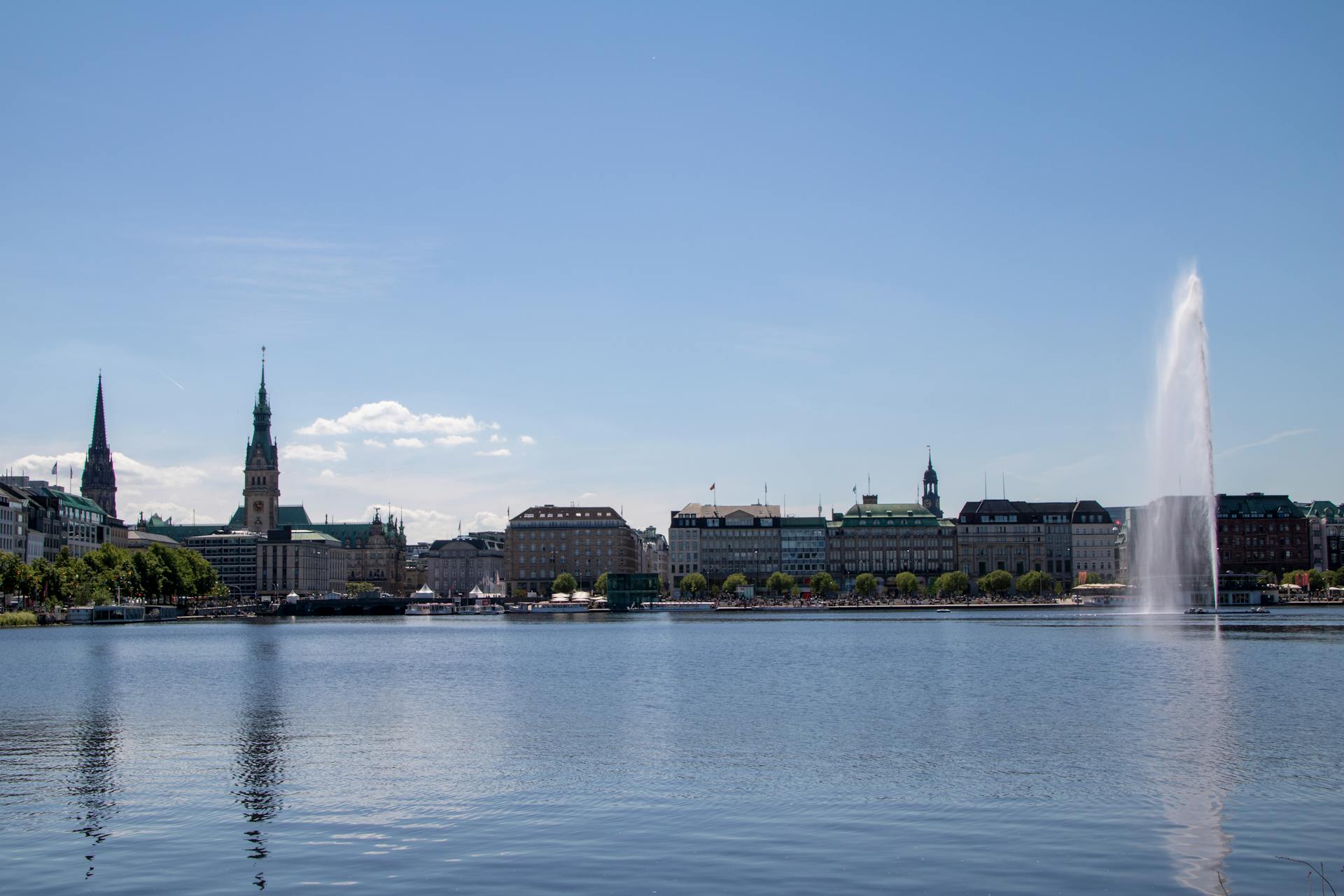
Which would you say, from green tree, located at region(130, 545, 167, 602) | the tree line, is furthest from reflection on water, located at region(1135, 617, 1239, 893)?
green tree, located at region(130, 545, 167, 602)

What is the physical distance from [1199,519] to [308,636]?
118 metres

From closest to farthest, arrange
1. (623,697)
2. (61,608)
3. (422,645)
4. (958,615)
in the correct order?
(623,697) → (422,645) → (61,608) → (958,615)

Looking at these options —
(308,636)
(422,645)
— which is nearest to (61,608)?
(308,636)

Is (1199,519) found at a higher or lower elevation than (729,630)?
higher

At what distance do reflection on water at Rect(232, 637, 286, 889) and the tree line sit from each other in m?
99.3

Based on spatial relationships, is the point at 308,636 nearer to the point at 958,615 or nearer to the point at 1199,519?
the point at 958,615

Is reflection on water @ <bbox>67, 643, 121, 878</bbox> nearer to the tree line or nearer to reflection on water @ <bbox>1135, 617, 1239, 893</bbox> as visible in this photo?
reflection on water @ <bbox>1135, 617, 1239, 893</bbox>

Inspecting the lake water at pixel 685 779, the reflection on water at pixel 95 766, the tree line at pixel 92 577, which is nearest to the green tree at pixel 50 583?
the tree line at pixel 92 577

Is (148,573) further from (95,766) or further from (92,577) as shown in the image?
(95,766)

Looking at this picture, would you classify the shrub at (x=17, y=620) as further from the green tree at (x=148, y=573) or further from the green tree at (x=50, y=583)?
the green tree at (x=148, y=573)

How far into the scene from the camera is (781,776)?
34625 millimetres

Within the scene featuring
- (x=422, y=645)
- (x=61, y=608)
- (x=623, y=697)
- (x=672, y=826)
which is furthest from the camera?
(x=61, y=608)

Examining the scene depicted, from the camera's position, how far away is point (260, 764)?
126 ft

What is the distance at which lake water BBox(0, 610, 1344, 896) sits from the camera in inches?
974
